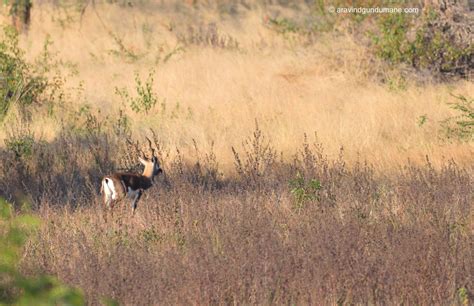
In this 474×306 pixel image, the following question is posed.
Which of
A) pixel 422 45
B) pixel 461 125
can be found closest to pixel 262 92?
pixel 422 45

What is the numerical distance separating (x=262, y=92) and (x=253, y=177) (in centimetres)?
565

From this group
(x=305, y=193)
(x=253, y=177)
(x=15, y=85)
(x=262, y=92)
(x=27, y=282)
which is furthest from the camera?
(x=262, y=92)

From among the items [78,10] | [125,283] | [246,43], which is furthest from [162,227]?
[78,10]

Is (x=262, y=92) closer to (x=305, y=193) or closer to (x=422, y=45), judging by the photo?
(x=422, y=45)

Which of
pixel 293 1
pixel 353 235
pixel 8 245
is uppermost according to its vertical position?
pixel 8 245

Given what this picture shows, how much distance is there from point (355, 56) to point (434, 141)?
481 cm

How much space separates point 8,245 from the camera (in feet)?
9.80

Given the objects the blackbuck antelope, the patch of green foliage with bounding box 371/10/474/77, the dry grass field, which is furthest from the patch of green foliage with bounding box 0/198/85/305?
the patch of green foliage with bounding box 371/10/474/77

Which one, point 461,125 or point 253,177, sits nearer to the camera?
point 253,177

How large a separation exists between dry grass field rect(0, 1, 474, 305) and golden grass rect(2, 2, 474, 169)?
41mm

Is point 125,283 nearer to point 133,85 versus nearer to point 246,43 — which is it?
point 133,85

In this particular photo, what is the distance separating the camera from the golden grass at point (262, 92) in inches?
424

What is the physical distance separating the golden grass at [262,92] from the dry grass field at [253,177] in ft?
0.13

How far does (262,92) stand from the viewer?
44.7 ft
